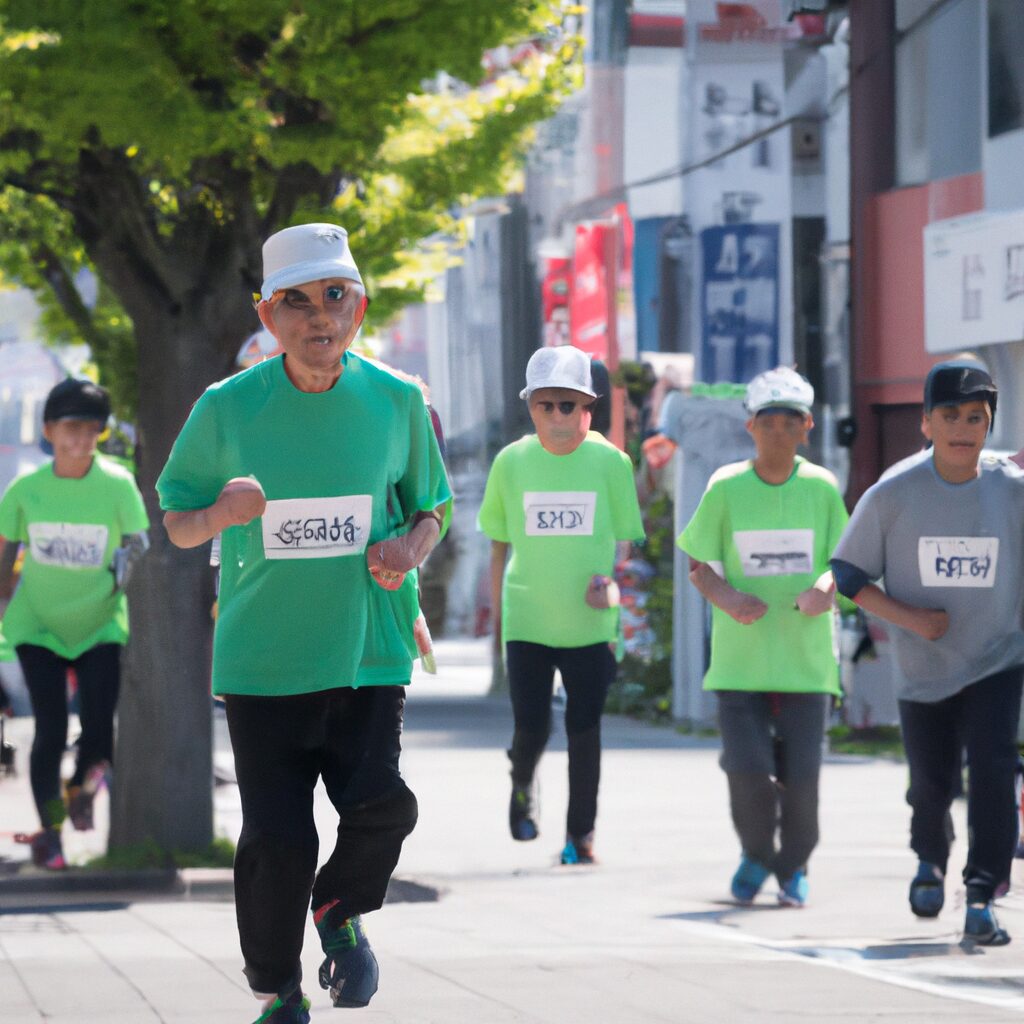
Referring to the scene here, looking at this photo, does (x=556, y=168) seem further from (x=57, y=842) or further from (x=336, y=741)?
(x=336, y=741)

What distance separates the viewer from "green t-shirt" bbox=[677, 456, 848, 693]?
8.81 m

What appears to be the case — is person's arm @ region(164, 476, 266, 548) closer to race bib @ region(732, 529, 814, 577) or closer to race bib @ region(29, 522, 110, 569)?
race bib @ region(732, 529, 814, 577)

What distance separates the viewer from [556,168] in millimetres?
31344

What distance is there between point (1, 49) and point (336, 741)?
4439 mm

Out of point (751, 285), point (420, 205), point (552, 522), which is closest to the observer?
point (552, 522)

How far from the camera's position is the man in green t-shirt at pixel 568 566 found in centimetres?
956

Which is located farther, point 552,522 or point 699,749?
point 699,749

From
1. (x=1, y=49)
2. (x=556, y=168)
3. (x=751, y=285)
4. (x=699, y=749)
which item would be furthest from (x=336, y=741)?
(x=556, y=168)

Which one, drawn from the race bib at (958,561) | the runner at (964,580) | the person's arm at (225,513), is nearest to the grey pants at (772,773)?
the runner at (964,580)

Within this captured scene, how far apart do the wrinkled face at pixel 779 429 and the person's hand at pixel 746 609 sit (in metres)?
0.53

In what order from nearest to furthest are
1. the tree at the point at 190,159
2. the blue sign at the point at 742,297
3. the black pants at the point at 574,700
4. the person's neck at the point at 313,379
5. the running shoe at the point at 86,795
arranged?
the person's neck at the point at 313,379, the tree at the point at 190,159, the black pants at the point at 574,700, the running shoe at the point at 86,795, the blue sign at the point at 742,297

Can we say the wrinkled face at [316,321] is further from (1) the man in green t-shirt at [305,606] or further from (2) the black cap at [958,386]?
(2) the black cap at [958,386]

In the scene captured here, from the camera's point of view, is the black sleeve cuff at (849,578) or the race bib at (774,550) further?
the race bib at (774,550)

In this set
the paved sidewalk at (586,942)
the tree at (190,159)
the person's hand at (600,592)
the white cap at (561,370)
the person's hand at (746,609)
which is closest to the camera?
the paved sidewalk at (586,942)
